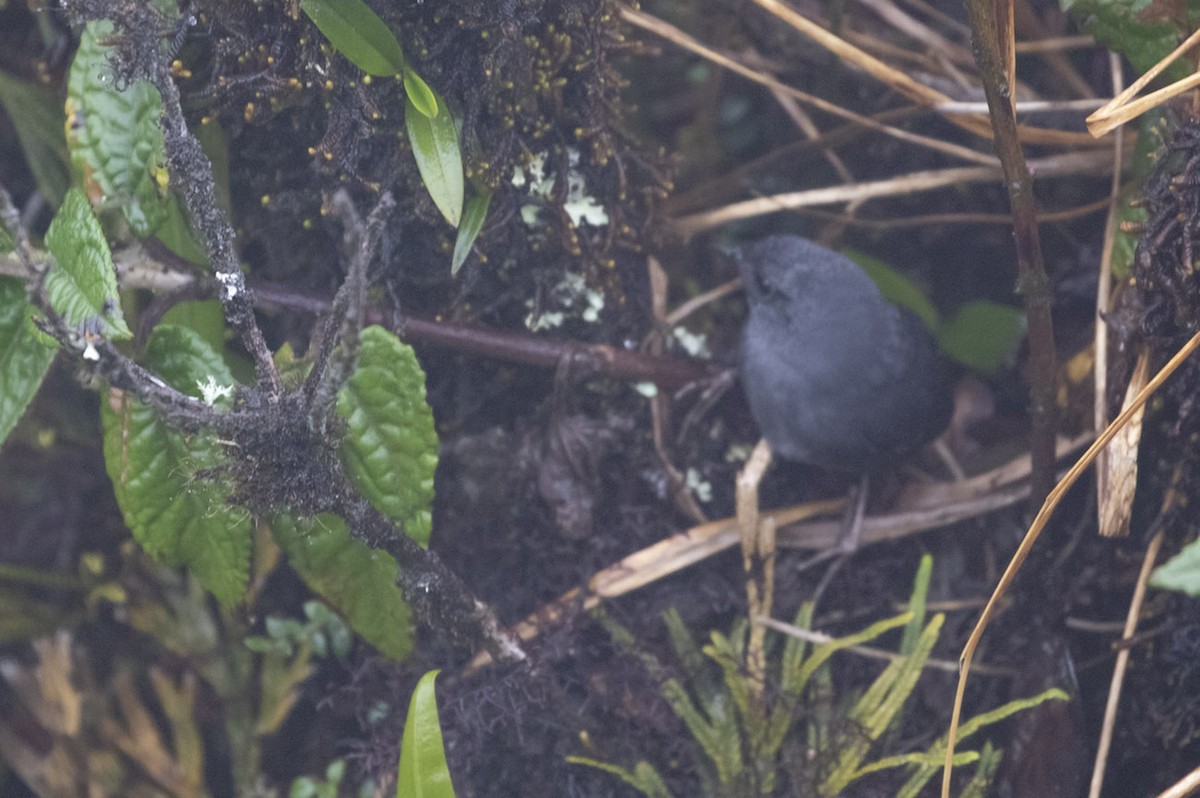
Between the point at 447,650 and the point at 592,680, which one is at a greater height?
the point at 447,650

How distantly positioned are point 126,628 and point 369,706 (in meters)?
0.76

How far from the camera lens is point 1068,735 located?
1.78m

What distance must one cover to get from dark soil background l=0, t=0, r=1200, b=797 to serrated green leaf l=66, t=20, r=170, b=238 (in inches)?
4.3

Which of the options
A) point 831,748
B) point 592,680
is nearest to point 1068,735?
point 831,748

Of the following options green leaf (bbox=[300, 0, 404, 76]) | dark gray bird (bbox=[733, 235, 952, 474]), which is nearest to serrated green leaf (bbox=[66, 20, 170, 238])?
green leaf (bbox=[300, 0, 404, 76])

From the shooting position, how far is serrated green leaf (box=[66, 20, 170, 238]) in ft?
5.30

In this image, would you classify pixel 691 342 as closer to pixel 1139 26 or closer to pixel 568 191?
pixel 568 191

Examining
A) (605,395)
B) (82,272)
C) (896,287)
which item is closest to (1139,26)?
(896,287)

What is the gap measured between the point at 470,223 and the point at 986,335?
52.8 inches

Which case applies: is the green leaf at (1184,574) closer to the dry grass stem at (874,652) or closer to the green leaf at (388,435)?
the dry grass stem at (874,652)

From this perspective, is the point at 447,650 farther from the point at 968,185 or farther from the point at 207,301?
the point at 968,185

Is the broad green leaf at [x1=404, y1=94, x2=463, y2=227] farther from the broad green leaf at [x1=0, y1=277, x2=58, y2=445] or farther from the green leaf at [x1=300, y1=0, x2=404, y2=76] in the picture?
the broad green leaf at [x1=0, y1=277, x2=58, y2=445]

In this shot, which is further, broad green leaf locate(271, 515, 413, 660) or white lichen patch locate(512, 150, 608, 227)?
white lichen patch locate(512, 150, 608, 227)

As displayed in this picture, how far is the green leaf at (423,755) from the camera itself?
4.53ft
